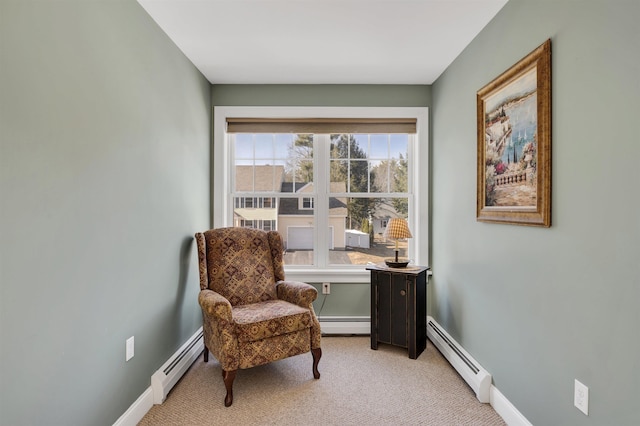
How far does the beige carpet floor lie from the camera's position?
1917 millimetres

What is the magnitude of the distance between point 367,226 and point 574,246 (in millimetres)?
2021

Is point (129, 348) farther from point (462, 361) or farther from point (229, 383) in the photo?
point (462, 361)

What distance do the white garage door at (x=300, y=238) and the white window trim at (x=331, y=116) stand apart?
0.27 metres

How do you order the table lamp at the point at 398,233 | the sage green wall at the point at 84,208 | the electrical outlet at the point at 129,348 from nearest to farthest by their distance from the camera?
the sage green wall at the point at 84,208
the electrical outlet at the point at 129,348
the table lamp at the point at 398,233

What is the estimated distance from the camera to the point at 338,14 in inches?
79.7

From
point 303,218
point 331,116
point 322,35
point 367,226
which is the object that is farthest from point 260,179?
point 322,35

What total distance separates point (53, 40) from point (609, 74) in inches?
87.3

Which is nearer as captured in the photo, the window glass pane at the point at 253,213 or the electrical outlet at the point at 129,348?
the electrical outlet at the point at 129,348

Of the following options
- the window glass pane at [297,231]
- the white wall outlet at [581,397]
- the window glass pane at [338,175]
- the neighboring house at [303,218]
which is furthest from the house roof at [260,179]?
the white wall outlet at [581,397]

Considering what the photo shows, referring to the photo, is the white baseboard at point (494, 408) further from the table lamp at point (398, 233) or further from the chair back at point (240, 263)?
the table lamp at point (398, 233)

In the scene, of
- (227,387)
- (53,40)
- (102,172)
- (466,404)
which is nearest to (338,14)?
(53,40)

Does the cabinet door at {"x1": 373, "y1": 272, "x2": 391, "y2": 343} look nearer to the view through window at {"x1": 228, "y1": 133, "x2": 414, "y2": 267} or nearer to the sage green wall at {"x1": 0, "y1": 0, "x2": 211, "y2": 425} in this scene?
the view through window at {"x1": 228, "y1": 133, "x2": 414, "y2": 267}

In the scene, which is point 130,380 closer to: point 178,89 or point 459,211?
point 178,89

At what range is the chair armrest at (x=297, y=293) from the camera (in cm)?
243
